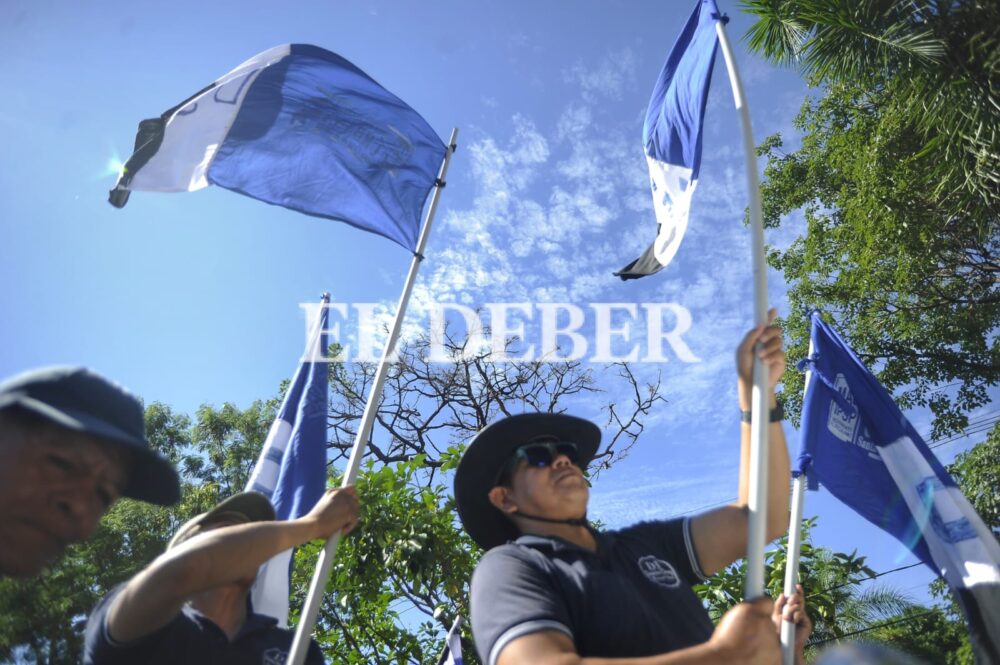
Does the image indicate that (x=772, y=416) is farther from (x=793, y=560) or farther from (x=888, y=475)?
(x=888, y=475)

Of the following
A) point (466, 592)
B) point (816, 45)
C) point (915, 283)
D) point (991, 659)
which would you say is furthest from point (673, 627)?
point (915, 283)

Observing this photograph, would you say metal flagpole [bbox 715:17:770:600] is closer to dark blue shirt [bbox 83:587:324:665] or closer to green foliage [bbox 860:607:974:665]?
dark blue shirt [bbox 83:587:324:665]

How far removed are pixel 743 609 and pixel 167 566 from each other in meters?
1.31

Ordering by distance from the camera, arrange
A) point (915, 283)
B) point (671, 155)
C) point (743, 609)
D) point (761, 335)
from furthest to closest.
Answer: point (915, 283) → point (671, 155) → point (761, 335) → point (743, 609)

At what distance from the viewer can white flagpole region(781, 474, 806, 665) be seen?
6.76ft

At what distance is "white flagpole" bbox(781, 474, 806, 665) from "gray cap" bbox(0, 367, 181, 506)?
1577mm

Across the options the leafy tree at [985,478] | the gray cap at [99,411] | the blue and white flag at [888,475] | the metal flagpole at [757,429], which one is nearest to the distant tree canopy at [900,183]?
the leafy tree at [985,478]

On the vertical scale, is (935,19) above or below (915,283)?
above

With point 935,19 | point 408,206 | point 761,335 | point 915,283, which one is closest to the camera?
point 761,335

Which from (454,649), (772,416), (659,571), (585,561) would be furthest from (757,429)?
(454,649)

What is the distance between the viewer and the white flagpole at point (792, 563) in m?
2.06

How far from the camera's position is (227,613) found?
7.54 feet

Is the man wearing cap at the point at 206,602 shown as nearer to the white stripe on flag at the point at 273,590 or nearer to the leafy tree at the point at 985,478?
the white stripe on flag at the point at 273,590

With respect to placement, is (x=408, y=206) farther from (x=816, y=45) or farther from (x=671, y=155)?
Result: (x=816, y=45)
